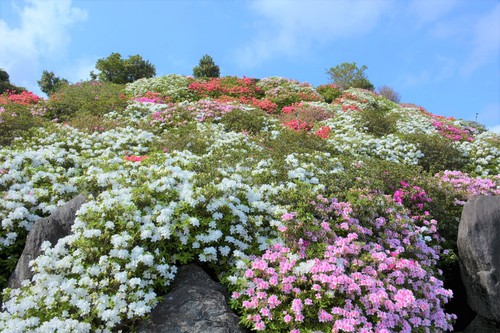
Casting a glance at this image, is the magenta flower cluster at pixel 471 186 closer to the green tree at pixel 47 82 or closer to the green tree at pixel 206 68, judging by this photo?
the green tree at pixel 206 68

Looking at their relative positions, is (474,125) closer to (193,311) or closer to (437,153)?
(437,153)

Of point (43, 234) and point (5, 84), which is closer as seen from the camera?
point (43, 234)

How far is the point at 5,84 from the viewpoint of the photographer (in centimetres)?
3591

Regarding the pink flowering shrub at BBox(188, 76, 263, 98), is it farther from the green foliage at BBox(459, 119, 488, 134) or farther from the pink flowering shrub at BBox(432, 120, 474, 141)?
the green foliage at BBox(459, 119, 488, 134)

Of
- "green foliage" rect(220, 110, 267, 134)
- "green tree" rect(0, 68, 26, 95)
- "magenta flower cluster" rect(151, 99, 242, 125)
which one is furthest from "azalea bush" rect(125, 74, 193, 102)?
"green tree" rect(0, 68, 26, 95)

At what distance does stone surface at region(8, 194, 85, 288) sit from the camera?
643 cm

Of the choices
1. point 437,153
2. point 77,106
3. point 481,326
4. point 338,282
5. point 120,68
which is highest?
point 120,68

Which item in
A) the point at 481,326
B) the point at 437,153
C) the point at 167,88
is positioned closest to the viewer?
the point at 481,326

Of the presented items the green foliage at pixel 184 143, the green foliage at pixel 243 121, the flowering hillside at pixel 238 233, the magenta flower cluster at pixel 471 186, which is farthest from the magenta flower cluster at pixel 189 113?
the magenta flower cluster at pixel 471 186

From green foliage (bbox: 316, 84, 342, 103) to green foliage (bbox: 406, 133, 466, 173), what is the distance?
550 inches

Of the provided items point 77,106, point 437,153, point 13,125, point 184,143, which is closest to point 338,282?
point 184,143

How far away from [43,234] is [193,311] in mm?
3198

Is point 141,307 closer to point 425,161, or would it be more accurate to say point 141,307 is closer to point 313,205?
point 313,205

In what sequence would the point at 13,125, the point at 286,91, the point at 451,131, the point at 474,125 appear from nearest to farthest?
the point at 13,125, the point at 451,131, the point at 474,125, the point at 286,91
